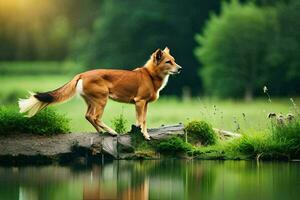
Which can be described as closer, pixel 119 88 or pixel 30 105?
pixel 30 105

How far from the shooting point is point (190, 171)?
65.4 ft

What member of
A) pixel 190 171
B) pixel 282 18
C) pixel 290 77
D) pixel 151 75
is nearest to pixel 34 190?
pixel 190 171

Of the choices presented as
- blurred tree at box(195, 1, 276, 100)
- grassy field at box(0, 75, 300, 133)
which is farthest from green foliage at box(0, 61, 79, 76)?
blurred tree at box(195, 1, 276, 100)

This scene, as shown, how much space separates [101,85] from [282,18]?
43502 mm

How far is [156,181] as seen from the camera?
18500mm

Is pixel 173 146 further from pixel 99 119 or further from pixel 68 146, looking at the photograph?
pixel 68 146

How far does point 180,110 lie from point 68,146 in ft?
75.8

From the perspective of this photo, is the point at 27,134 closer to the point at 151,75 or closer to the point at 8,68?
the point at 151,75

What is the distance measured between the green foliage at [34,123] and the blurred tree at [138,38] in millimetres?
44001

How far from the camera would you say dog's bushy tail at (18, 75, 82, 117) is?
834 inches

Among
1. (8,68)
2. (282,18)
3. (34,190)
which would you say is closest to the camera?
(34,190)

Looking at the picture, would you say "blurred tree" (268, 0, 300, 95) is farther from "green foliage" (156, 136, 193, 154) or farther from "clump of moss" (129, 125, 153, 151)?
"clump of moss" (129, 125, 153, 151)

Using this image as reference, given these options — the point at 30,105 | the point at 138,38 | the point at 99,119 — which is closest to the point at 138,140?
the point at 99,119

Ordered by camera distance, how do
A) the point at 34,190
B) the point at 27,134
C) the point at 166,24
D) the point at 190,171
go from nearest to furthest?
the point at 34,190, the point at 190,171, the point at 27,134, the point at 166,24
